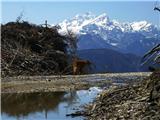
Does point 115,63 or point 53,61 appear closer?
point 53,61

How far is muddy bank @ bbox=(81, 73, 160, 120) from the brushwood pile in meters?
14.8

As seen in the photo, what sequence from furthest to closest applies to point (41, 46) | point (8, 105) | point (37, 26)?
point (37, 26) < point (41, 46) < point (8, 105)

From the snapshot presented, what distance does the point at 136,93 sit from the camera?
590 inches

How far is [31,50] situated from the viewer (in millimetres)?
34750

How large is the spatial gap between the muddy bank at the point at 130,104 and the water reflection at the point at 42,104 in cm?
101


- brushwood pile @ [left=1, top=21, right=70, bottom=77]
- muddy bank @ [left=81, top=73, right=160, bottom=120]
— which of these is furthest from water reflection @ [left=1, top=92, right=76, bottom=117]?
brushwood pile @ [left=1, top=21, right=70, bottom=77]

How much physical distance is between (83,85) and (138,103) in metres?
10.5

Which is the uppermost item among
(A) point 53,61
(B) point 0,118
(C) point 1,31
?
(C) point 1,31

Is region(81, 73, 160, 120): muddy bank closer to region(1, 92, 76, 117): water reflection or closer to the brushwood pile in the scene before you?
region(1, 92, 76, 117): water reflection

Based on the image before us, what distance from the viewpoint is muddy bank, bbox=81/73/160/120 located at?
12.6 m

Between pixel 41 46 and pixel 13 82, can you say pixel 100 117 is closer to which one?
pixel 13 82

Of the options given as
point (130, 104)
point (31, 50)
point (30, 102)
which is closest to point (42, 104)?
point (30, 102)

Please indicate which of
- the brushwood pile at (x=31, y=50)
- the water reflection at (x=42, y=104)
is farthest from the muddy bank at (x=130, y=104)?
the brushwood pile at (x=31, y=50)

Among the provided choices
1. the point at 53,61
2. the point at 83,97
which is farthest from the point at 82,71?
the point at 83,97
